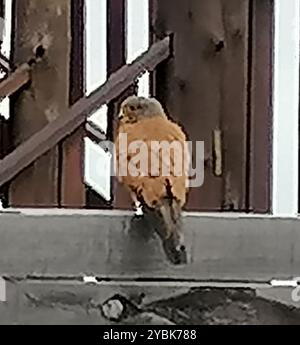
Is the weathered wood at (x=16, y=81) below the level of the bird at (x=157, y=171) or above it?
above

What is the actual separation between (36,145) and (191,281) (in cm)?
45

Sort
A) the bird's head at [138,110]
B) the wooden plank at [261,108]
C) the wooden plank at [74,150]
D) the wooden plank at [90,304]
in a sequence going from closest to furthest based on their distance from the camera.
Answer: the wooden plank at [90,304], the bird's head at [138,110], the wooden plank at [261,108], the wooden plank at [74,150]

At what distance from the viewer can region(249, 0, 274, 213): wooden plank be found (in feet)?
4.92

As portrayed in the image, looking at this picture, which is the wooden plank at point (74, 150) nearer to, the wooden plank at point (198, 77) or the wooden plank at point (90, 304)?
the wooden plank at point (198, 77)

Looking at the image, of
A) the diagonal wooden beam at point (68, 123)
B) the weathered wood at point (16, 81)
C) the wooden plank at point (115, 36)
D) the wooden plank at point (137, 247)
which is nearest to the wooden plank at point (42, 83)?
the weathered wood at point (16, 81)

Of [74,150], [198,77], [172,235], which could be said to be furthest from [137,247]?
[74,150]

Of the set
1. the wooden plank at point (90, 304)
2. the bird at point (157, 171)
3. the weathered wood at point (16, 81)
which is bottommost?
the wooden plank at point (90, 304)

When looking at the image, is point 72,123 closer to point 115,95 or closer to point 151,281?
point 115,95

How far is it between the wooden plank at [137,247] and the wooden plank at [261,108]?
479mm

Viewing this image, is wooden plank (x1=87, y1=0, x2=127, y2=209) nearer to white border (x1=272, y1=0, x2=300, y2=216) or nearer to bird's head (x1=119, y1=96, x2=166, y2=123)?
white border (x1=272, y1=0, x2=300, y2=216)

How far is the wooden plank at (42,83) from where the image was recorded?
62.3 inches

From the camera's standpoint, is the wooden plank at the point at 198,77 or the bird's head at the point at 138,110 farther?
the wooden plank at the point at 198,77

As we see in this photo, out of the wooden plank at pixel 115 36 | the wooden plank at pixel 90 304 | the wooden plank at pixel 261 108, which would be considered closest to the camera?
the wooden plank at pixel 90 304

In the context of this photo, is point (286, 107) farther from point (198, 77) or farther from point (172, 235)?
point (172, 235)
